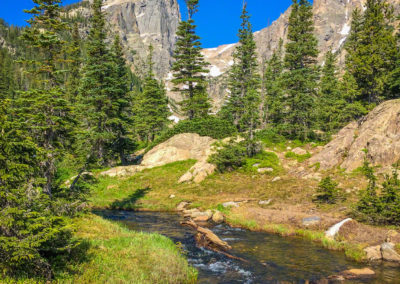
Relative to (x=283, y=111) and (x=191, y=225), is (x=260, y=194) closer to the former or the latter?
(x=191, y=225)

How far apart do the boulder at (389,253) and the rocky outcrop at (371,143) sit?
1112 centimetres

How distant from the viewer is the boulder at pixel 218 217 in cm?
1942

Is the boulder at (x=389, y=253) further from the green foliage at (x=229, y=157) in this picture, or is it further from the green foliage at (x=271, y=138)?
the green foliage at (x=271, y=138)

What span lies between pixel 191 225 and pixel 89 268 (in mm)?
10376

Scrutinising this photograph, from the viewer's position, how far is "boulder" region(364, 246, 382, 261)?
1208 centimetres

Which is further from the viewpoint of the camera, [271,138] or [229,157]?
[271,138]

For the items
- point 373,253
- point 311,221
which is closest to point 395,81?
point 311,221

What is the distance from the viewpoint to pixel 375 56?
32.5m

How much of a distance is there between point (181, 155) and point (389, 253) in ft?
83.4

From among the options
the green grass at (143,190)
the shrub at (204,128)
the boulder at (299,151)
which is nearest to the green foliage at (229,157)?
the green grass at (143,190)

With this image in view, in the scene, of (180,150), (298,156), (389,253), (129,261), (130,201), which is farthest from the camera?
(180,150)

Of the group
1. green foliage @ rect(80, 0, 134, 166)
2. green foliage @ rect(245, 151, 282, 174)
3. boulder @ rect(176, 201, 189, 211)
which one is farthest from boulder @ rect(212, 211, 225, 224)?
green foliage @ rect(80, 0, 134, 166)

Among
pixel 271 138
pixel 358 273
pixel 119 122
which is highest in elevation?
pixel 119 122

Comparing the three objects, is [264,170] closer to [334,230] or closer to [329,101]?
[334,230]
